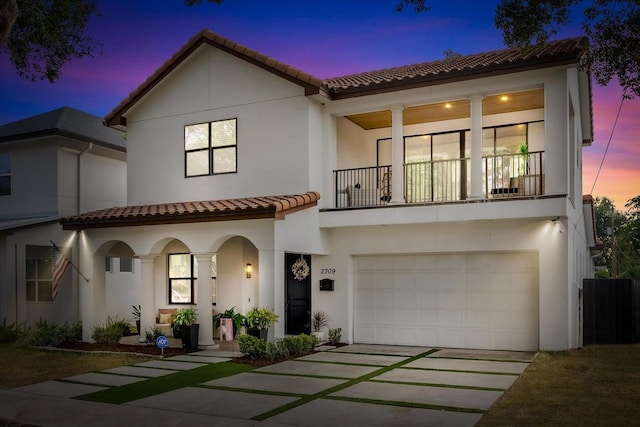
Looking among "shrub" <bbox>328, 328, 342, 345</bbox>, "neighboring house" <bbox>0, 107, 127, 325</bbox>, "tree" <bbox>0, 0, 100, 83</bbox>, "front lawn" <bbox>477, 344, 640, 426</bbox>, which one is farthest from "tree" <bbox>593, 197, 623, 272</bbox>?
"tree" <bbox>0, 0, 100, 83</bbox>

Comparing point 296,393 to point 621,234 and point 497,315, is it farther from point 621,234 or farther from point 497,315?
point 621,234

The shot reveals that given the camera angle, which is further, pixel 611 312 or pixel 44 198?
pixel 44 198

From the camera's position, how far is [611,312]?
16562 millimetres

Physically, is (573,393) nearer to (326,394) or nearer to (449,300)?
(326,394)

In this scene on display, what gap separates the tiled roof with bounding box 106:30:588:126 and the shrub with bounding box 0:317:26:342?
6701mm

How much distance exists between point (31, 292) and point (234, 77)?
9.91 meters

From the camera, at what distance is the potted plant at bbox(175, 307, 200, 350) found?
48.9 feet

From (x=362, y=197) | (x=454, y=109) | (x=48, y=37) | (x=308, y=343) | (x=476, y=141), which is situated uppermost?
(x=48, y=37)

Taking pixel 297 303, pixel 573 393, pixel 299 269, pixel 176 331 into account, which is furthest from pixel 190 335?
pixel 573 393

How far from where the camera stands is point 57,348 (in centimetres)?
1575

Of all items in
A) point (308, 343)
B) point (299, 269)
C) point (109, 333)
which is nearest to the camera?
point (308, 343)

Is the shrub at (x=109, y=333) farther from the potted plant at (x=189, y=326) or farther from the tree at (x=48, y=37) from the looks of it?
the tree at (x=48, y=37)

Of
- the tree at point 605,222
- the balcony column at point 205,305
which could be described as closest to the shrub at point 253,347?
the balcony column at point 205,305

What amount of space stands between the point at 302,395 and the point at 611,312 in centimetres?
1063
